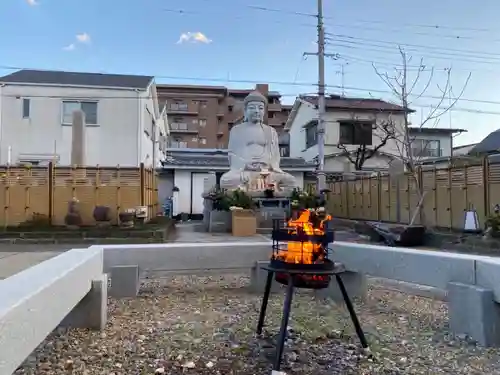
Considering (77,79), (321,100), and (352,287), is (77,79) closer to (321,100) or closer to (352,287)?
(321,100)

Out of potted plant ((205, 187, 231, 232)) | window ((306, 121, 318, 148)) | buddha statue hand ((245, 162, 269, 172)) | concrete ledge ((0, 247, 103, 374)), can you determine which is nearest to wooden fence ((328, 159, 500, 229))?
buddha statue hand ((245, 162, 269, 172))

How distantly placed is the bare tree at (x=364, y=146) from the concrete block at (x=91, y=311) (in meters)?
20.4

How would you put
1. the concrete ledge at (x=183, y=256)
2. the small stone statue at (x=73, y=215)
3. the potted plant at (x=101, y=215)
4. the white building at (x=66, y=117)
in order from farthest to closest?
the white building at (x=66, y=117)
the potted plant at (x=101, y=215)
the small stone statue at (x=73, y=215)
the concrete ledge at (x=183, y=256)

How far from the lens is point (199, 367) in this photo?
9.53ft

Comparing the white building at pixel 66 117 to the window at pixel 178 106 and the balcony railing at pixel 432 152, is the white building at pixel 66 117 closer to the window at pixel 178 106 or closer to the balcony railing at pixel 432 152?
the balcony railing at pixel 432 152

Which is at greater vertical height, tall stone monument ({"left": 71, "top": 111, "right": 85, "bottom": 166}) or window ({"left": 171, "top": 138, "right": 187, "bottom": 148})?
window ({"left": 171, "top": 138, "right": 187, "bottom": 148})

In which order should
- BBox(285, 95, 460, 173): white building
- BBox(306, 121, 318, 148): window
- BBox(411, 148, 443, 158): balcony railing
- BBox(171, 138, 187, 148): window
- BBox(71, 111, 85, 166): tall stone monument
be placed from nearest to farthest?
BBox(71, 111, 85, 166): tall stone monument, BBox(285, 95, 460, 173): white building, BBox(411, 148, 443, 158): balcony railing, BBox(306, 121, 318, 148): window, BBox(171, 138, 187, 148): window

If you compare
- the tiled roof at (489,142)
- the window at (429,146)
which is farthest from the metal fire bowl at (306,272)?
the tiled roof at (489,142)

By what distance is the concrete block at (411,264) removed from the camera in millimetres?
3482

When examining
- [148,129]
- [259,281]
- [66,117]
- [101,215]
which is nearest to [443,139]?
[148,129]

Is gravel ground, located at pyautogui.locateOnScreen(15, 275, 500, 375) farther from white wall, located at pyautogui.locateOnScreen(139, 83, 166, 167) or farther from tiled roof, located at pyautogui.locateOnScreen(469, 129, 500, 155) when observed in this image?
tiled roof, located at pyautogui.locateOnScreen(469, 129, 500, 155)

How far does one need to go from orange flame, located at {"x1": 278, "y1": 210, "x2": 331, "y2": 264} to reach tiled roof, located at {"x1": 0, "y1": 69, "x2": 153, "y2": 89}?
54.6ft

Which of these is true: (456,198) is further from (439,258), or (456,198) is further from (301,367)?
(301,367)

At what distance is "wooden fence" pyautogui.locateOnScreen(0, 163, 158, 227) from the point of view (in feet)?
35.0
